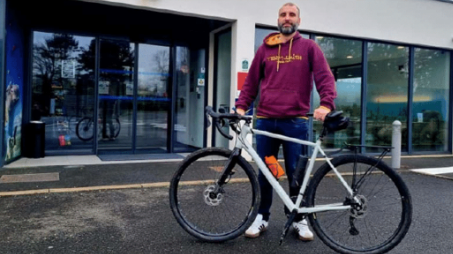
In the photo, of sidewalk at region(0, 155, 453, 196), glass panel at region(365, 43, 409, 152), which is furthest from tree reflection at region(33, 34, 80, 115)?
glass panel at region(365, 43, 409, 152)

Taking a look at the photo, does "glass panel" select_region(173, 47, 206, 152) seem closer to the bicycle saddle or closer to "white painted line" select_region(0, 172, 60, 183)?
"white painted line" select_region(0, 172, 60, 183)

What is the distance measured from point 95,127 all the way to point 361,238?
711 cm

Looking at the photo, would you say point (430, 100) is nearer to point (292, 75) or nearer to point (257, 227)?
point (292, 75)

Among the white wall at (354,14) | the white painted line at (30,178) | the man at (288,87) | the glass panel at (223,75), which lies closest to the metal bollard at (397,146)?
the white wall at (354,14)

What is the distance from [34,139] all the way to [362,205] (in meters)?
7.05

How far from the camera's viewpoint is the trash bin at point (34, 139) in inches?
310

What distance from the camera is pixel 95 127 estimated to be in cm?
881

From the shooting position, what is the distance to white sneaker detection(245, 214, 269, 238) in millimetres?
3432

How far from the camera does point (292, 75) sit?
11.0 feet

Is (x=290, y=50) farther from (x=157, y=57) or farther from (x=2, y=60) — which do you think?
(x=157, y=57)

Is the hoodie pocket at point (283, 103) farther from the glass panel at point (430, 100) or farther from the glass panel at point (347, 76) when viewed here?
the glass panel at point (430, 100)

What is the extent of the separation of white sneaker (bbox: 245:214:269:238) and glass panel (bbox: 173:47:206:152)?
6181 mm

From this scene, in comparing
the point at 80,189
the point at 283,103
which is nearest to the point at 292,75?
the point at 283,103

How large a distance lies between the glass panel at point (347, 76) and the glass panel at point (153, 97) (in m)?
4.02
